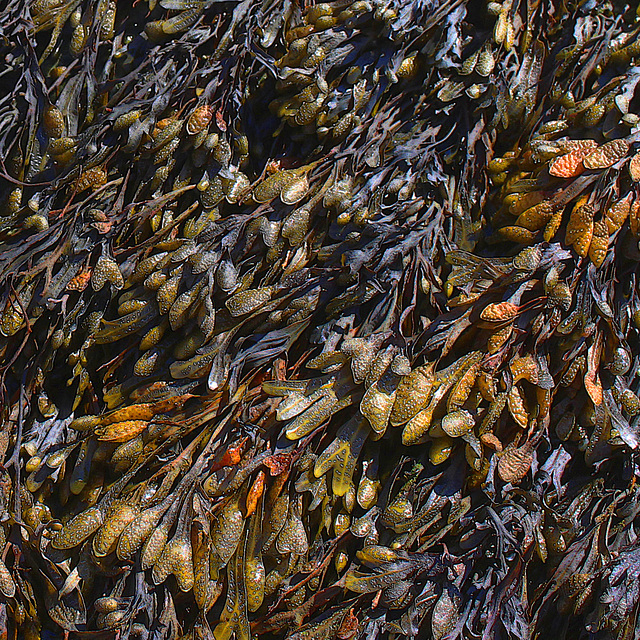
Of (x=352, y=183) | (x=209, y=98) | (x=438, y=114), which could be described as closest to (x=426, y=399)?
(x=352, y=183)

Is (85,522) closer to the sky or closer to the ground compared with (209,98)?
closer to the ground

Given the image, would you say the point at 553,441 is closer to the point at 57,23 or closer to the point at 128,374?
the point at 128,374

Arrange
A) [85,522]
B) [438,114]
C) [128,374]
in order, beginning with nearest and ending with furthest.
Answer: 1. [85,522]
2. [128,374]
3. [438,114]

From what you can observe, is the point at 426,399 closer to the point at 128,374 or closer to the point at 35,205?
the point at 128,374

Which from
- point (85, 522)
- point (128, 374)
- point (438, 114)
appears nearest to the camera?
point (85, 522)

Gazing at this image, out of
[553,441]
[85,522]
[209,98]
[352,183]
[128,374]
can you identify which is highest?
[209,98]

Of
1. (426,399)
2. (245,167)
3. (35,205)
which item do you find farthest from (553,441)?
(35,205)

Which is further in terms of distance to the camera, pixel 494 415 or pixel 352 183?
pixel 352 183
